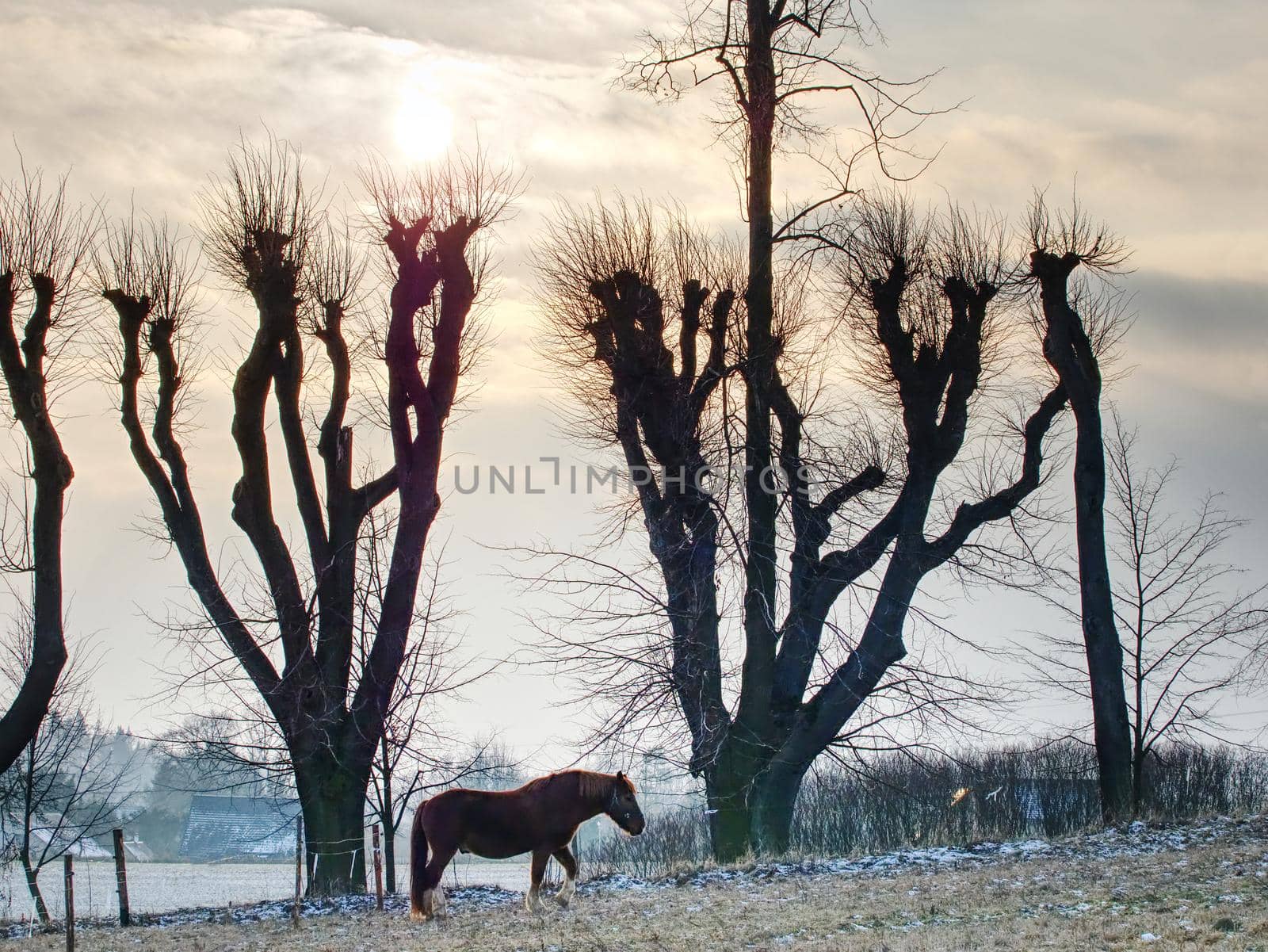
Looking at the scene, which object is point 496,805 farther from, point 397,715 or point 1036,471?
point 1036,471

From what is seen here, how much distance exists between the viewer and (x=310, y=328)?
672 inches

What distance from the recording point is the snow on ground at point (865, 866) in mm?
12594

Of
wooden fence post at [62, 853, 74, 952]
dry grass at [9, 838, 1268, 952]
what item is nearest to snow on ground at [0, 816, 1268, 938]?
dry grass at [9, 838, 1268, 952]

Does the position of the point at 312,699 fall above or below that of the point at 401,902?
above

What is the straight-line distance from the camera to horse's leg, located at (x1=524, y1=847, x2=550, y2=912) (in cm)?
1139

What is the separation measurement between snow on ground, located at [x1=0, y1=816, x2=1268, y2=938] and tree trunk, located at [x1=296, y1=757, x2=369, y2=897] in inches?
28.7

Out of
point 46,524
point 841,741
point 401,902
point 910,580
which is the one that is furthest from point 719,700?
point 46,524

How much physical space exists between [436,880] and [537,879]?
0.99 m

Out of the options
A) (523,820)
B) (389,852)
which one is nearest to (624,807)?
(523,820)

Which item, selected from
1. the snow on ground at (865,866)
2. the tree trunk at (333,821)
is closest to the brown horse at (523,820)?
the snow on ground at (865,866)

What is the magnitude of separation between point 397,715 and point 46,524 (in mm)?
5542

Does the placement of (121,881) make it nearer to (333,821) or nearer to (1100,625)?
(333,821)

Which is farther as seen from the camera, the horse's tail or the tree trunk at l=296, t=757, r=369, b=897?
the tree trunk at l=296, t=757, r=369, b=897

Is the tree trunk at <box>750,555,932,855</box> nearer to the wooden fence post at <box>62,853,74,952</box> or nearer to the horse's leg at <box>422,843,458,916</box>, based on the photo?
the horse's leg at <box>422,843,458,916</box>
